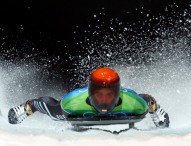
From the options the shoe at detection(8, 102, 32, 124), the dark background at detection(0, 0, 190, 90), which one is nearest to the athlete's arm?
the shoe at detection(8, 102, 32, 124)

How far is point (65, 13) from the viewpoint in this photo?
19.1 ft

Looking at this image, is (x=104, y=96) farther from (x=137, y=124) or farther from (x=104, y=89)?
(x=137, y=124)

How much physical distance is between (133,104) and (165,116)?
1.29 ft

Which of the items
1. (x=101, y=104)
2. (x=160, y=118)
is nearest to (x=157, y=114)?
(x=160, y=118)

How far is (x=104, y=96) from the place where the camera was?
8.98 ft

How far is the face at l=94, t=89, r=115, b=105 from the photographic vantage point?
2707mm

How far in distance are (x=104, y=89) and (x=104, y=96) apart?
0.22 feet

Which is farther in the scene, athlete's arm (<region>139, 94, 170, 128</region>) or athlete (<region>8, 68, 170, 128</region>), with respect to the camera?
athlete's arm (<region>139, 94, 170, 128</region>)

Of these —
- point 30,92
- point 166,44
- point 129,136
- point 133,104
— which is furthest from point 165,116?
point 166,44

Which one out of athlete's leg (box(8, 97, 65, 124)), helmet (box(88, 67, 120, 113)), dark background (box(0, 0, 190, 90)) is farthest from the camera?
dark background (box(0, 0, 190, 90))

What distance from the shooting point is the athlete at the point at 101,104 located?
2691mm

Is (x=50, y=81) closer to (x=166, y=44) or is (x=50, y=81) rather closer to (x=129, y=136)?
(x=166, y=44)

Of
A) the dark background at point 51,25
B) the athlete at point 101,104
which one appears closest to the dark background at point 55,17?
the dark background at point 51,25

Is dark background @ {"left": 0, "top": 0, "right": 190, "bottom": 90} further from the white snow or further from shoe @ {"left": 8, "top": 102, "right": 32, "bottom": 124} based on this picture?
shoe @ {"left": 8, "top": 102, "right": 32, "bottom": 124}
